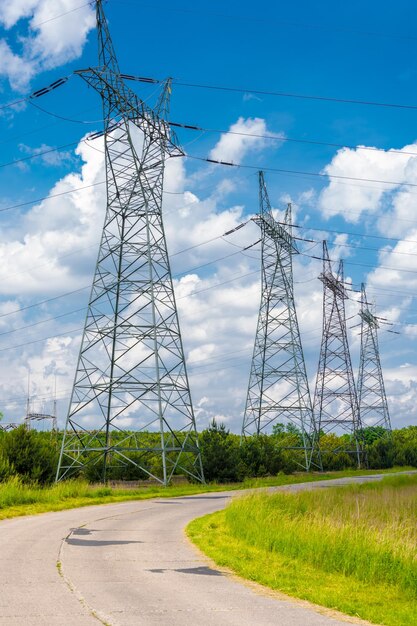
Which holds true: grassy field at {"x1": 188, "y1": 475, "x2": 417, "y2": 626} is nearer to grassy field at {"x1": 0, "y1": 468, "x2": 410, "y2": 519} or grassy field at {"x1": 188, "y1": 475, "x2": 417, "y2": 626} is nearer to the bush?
Result: grassy field at {"x1": 0, "y1": 468, "x2": 410, "y2": 519}

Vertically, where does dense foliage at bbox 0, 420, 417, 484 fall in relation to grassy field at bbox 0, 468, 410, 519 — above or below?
above

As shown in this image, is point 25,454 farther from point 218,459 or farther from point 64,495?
point 218,459

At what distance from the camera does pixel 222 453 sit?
39719mm

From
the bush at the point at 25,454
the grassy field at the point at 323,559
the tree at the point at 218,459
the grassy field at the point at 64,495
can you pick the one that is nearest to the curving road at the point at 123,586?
the grassy field at the point at 323,559

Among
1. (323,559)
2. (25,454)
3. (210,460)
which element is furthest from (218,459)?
(323,559)

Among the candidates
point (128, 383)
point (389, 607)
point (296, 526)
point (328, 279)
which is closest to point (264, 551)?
point (296, 526)

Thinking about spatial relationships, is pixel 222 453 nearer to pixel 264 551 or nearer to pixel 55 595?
pixel 264 551

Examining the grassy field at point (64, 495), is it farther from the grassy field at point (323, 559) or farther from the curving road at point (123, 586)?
the grassy field at point (323, 559)

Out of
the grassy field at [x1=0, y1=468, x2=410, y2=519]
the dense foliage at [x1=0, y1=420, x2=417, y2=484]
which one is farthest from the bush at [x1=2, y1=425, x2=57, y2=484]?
the grassy field at [x1=0, y1=468, x2=410, y2=519]

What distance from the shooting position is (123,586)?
34.8 feet

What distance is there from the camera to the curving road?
8.71 metres

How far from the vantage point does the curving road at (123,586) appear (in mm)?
8711

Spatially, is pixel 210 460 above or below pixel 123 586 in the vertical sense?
above

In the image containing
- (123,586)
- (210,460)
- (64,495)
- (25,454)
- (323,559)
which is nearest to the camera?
(123,586)
